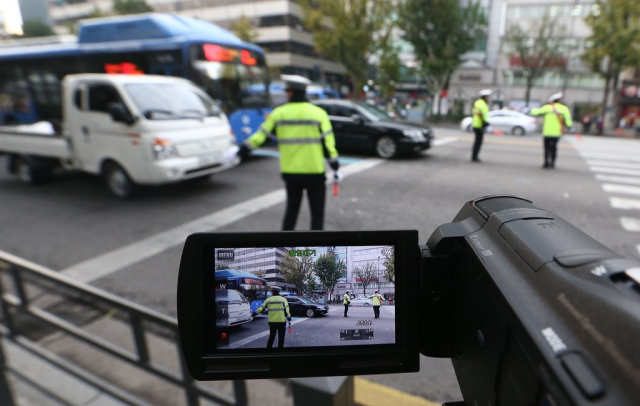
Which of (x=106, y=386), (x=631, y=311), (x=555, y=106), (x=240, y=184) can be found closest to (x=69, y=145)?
(x=240, y=184)

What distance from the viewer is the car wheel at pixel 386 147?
1086cm

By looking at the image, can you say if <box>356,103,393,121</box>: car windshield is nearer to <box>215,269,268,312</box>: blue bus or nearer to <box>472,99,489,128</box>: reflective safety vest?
<box>472,99,489,128</box>: reflective safety vest

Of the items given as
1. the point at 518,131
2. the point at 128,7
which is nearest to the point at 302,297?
the point at 518,131

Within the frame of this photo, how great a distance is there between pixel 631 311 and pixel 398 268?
19.0 inches

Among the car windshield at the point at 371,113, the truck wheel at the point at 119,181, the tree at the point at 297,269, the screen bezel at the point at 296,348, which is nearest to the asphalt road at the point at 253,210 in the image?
the truck wheel at the point at 119,181

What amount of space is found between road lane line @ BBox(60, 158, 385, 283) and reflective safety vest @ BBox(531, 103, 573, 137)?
6176 mm

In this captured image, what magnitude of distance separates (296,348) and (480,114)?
1032 cm

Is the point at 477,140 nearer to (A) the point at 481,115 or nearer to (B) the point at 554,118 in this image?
(A) the point at 481,115

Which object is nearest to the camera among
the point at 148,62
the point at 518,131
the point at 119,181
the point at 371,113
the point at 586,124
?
the point at 119,181

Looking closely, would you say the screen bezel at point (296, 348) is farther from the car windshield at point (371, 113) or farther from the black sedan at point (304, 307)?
the car windshield at point (371, 113)

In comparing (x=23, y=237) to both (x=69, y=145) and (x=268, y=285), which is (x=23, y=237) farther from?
(x=268, y=285)

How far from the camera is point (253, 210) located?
6.63m

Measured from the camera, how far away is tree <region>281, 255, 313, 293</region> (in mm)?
985

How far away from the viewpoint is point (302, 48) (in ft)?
151
